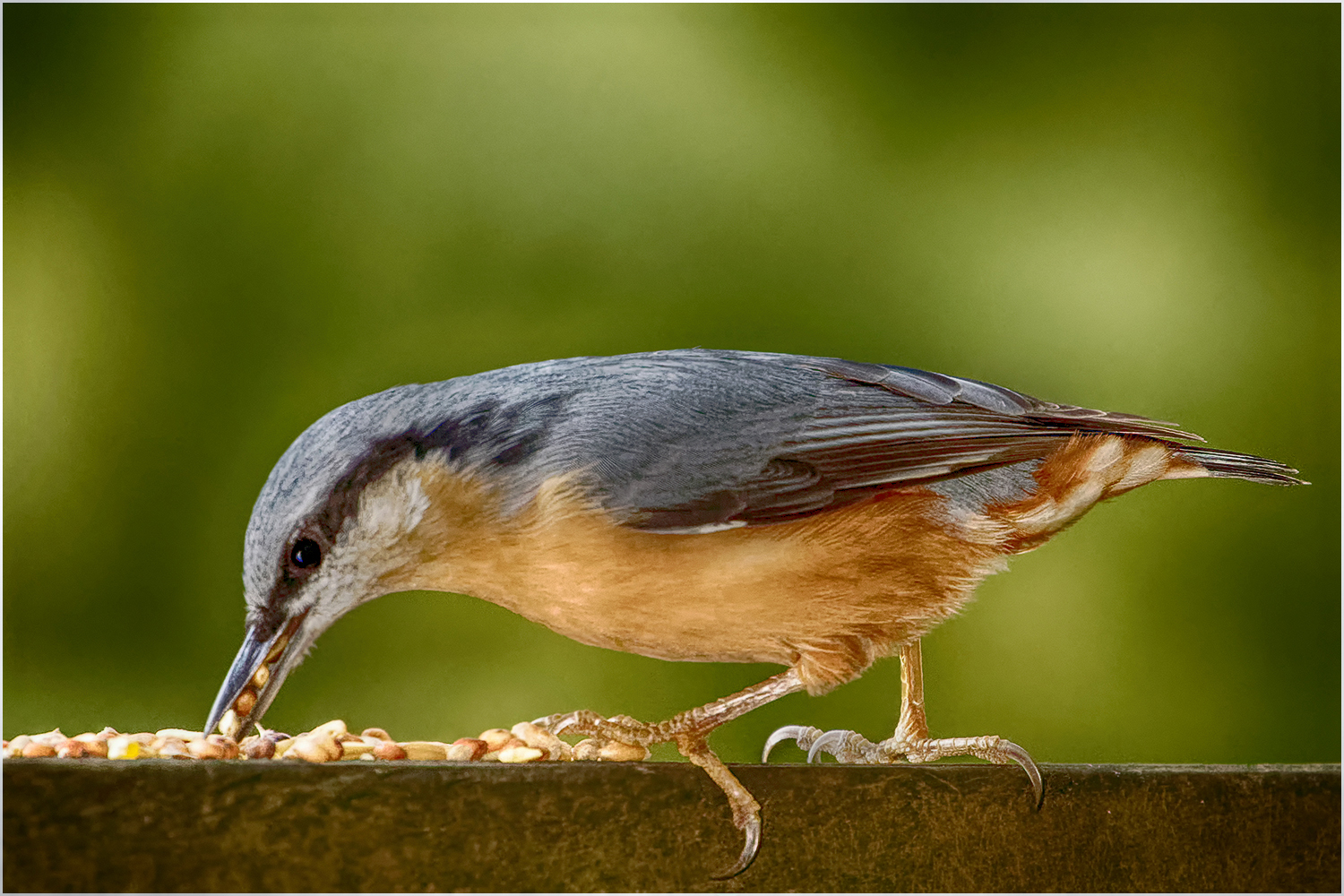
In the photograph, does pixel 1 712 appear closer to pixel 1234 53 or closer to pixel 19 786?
pixel 19 786

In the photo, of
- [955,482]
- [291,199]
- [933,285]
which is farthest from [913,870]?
[291,199]

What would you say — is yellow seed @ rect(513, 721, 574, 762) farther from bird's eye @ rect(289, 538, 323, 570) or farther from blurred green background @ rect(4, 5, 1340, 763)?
blurred green background @ rect(4, 5, 1340, 763)

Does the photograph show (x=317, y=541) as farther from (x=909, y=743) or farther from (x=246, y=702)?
(x=909, y=743)

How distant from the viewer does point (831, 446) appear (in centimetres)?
222

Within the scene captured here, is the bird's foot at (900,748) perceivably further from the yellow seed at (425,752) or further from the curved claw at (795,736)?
the yellow seed at (425,752)

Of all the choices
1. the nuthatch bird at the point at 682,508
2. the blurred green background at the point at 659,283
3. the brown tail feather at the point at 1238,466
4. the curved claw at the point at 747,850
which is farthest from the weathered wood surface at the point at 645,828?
the blurred green background at the point at 659,283

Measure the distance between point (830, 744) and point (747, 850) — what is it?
91 centimetres

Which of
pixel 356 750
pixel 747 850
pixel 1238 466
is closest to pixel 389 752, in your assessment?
pixel 356 750

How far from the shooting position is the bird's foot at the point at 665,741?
5.84 ft

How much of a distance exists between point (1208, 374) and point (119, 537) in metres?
2.65

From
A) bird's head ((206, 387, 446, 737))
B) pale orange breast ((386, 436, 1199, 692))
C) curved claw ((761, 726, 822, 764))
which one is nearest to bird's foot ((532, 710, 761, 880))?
pale orange breast ((386, 436, 1199, 692))

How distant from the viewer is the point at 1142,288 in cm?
342

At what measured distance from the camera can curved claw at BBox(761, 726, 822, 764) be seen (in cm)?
283

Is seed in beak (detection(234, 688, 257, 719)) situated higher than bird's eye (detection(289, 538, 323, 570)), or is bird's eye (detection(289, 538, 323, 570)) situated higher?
bird's eye (detection(289, 538, 323, 570))
